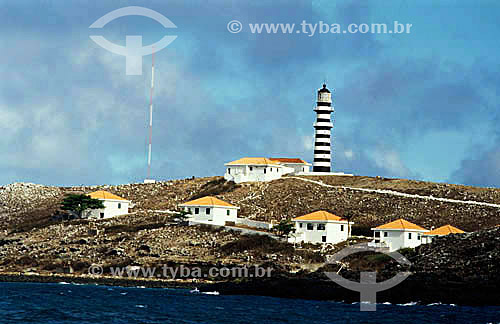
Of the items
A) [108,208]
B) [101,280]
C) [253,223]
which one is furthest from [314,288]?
[108,208]

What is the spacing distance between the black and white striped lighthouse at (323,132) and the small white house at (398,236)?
131 ft

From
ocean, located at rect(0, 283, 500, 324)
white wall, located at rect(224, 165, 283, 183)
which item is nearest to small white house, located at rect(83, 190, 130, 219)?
white wall, located at rect(224, 165, 283, 183)

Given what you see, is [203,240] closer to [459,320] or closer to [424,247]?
[424,247]

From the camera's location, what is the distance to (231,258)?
8944cm

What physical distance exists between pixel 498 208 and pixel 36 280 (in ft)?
187

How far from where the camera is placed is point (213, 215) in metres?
106

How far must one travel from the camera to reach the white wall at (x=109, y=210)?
380ft

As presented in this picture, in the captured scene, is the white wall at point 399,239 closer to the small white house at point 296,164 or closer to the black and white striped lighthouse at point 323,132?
the black and white striped lighthouse at point 323,132

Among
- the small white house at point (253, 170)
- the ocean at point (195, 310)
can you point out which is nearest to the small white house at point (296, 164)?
the small white house at point (253, 170)

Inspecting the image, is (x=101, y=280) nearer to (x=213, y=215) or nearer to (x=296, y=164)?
(x=213, y=215)

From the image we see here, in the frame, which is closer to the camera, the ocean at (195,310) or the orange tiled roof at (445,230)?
the ocean at (195,310)

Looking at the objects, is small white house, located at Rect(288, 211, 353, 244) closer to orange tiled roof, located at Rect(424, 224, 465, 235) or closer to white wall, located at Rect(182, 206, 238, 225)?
orange tiled roof, located at Rect(424, 224, 465, 235)

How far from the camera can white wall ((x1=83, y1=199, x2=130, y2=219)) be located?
116 m

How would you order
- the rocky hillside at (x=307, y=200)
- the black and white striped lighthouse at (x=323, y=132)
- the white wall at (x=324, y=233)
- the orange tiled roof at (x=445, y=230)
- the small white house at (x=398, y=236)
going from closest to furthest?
the small white house at (x=398, y=236) → the orange tiled roof at (x=445, y=230) → the white wall at (x=324, y=233) → the rocky hillside at (x=307, y=200) → the black and white striped lighthouse at (x=323, y=132)
